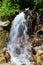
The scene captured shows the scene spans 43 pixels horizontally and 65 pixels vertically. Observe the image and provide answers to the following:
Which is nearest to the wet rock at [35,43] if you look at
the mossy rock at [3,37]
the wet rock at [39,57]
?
the wet rock at [39,57]

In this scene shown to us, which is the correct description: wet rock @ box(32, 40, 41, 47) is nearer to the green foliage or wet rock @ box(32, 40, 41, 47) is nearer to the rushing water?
the rushing water

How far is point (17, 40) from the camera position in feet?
31.4

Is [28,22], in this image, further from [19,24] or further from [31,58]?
[31,58]

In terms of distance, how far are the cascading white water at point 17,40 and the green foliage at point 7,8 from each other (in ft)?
2.00

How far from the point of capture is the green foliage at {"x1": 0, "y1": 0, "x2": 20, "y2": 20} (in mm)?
10652

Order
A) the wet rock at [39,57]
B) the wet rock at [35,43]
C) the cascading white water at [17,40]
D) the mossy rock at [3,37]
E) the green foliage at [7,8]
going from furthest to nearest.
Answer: the green foliage at [7,8]
the mossy rock at [3,37]
the wet rock at [35,43]
the cascading white water at [17,40]
the wet rock at [39,57]

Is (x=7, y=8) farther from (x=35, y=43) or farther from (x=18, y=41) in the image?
(x=35, y=43)

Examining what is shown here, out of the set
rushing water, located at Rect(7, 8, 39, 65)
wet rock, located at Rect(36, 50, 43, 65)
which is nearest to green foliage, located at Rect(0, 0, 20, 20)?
rushing water, located at Rect(7, 8, 39, 65)

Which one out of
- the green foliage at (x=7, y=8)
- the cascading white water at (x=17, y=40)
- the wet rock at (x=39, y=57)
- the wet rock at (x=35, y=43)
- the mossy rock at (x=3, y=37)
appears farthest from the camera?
the green foliage at (x=7, y=8)

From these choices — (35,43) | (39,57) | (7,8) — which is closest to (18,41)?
(35,43)

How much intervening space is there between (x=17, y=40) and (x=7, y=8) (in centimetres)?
272

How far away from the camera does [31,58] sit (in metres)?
7.79

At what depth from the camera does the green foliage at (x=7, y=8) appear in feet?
34.9

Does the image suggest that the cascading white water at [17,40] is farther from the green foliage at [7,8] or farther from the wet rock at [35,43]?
the green foliage at [7,8]
